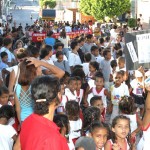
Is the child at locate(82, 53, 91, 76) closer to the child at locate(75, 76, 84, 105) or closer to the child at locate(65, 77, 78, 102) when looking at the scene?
the child at locate(75, 76, 84, 105)

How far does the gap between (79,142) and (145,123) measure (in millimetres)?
705

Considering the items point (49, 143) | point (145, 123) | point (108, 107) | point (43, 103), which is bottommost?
point (108, 107)

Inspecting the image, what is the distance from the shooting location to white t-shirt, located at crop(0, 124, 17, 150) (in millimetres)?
4684

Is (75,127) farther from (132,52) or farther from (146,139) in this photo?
(132,52)

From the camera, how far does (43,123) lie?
3119 millimetres

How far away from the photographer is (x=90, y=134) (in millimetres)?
5203

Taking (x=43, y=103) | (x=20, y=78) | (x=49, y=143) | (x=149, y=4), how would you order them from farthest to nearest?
(x=149, y=4) → (x=20, y=78) → (x=43, y=103) → (x=49, y=143)

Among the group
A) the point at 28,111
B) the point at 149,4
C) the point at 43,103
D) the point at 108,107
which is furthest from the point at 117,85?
the point at 149,4

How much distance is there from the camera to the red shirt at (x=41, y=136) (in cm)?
301

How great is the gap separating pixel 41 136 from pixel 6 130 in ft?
6.69

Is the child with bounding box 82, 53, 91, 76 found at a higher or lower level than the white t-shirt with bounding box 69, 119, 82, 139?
higher

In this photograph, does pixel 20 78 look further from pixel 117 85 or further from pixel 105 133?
pixel 117 85

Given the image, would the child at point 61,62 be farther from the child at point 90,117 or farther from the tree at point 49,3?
the tree at point 49,3

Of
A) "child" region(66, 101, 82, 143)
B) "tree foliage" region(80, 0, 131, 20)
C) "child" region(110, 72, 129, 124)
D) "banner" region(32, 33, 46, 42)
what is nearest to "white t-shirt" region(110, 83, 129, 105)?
"child" region(110, 72, 129, 124)
